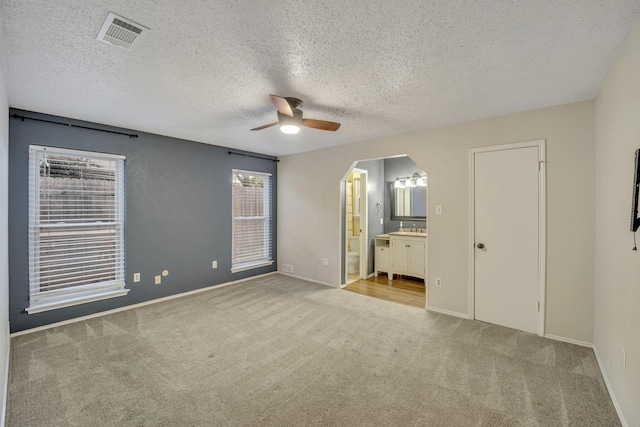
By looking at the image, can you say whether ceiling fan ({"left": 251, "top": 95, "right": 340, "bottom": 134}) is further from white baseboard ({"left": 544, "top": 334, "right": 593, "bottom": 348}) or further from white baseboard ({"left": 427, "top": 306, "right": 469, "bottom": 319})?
white baseboard ({"left": 544, "top": 334, "right": 593, "bottom": 348})

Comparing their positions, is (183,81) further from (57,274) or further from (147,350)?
(57,274)

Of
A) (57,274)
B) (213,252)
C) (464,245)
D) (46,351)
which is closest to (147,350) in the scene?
(46,351)

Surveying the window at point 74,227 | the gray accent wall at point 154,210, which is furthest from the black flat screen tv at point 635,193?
the window at point 74,227

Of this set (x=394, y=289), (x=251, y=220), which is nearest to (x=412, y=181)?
(x=394, y=289)

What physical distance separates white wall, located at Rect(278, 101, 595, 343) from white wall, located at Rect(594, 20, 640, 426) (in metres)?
0.16

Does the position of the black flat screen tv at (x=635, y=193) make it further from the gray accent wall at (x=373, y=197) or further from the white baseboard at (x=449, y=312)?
the gray accent wall at (x=373, y=197)

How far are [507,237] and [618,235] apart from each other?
1.17m

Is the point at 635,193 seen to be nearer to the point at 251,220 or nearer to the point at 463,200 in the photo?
the point at 463,200

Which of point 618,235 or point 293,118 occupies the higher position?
point 293,118

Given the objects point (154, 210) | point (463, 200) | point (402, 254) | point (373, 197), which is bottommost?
point (402, 254)

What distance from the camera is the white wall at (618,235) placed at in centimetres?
A: 166

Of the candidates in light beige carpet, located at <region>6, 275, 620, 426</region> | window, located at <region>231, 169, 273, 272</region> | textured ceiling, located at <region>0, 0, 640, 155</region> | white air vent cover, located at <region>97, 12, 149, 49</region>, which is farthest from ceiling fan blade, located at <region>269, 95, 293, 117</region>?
window, located at <region>231, 169, 273, 272</region>

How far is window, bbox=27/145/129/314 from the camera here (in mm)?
3104

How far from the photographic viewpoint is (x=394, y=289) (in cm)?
473
